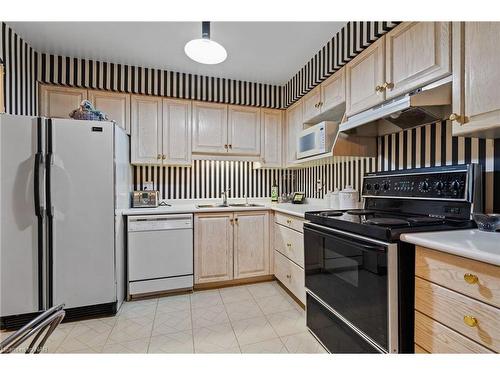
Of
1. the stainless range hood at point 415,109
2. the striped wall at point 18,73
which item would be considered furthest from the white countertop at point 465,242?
the striped wall at point 18,73

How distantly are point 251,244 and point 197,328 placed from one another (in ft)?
3.46

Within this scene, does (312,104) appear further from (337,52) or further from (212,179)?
(212,179)

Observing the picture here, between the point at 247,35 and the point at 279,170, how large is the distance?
185cm

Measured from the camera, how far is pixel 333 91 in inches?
86.3

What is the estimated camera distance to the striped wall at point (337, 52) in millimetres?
1697

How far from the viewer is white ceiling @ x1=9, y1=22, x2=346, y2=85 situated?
6.46 feet

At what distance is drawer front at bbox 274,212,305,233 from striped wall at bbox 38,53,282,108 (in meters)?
1.47

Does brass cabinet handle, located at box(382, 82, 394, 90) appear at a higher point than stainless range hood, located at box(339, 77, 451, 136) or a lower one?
higher

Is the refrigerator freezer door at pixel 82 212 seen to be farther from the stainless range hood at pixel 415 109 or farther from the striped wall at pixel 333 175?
the striped wall at pixel 333 175

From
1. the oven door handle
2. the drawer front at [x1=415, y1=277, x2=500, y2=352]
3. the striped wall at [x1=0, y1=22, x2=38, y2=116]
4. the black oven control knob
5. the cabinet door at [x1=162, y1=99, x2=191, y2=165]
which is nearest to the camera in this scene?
the drawer front at [x1=415, y1=277, x2=500, y2=352]

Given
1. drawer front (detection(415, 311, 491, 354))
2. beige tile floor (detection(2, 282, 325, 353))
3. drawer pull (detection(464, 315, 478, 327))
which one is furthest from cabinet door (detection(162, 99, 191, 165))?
drawer pull (detection(464, 315, 478, 327))

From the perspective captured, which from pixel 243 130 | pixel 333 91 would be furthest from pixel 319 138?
pixel 243 130

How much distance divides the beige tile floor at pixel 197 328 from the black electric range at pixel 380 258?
11.8 inches

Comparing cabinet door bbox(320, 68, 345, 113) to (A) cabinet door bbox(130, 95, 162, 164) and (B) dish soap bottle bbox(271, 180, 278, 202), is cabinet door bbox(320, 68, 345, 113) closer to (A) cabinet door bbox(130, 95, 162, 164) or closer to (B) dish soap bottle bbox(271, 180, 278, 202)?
(B) dish soap bottle bbox(271, 180, 278, 202)
